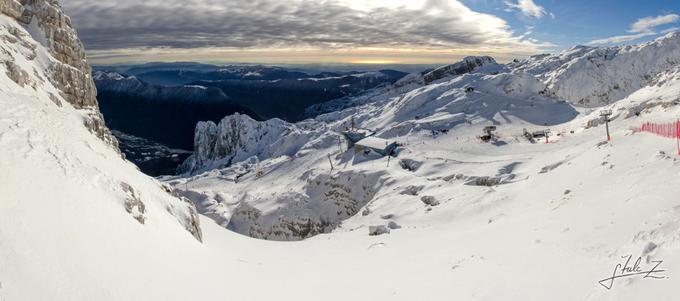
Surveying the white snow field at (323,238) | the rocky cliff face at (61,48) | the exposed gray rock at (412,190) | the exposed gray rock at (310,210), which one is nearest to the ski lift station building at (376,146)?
the exposed gray rock at (310,210)

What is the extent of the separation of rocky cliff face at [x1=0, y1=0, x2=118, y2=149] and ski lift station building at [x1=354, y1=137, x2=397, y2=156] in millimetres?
46183

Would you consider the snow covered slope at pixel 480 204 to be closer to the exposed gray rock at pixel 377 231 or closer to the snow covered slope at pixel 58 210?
the exposed gray rock at pixel 377 231

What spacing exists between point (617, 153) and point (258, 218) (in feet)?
156

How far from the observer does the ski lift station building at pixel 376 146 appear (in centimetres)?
7456

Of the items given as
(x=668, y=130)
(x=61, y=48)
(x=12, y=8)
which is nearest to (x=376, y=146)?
(x=668, y=130)

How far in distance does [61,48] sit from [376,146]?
49.8 metres

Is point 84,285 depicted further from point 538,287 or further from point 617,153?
point 617,153

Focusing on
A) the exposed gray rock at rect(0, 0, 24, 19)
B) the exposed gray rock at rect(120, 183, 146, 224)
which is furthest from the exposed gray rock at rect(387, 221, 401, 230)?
the exposed gray rock at rect(0, 0, 24, 19)

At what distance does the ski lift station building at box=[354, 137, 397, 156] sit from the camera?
7456 cm

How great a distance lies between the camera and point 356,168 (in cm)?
6881

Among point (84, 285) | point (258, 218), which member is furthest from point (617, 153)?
point (258, 218)

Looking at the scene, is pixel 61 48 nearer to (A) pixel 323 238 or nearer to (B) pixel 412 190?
(A) pixel 323 238

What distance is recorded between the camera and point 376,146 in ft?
251

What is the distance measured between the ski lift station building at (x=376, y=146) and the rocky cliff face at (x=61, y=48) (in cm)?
4618
